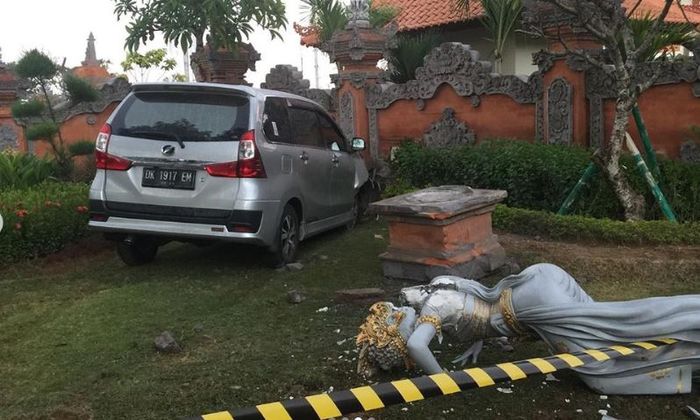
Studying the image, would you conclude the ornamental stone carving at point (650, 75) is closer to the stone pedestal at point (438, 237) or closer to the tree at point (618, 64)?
the tree at point (618, 64)

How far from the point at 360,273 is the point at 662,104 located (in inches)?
161

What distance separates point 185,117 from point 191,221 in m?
0.87

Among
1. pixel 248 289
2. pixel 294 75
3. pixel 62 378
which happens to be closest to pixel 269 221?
pixel 248 289

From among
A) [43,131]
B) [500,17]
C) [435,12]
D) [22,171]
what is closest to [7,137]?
[43,131]

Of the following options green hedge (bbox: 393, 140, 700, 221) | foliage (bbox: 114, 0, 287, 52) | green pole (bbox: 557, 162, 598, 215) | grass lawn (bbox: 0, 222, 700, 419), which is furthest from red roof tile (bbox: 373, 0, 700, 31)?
grass lawn (bbox: 0, 222, 700, 419)

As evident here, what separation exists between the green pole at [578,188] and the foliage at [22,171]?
242 inches

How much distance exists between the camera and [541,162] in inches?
299

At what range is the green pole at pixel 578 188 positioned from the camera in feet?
23.5

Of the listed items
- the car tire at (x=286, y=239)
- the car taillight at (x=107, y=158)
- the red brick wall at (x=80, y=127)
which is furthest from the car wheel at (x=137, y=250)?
the red brick wall at (x=80, y=127)

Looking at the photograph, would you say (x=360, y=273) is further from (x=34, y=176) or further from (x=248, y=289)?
(x=34, y=176)

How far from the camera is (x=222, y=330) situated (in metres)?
4.55

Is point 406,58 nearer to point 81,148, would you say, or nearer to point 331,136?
point 331,136

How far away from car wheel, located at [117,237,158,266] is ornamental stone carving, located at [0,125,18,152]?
23.6 ft

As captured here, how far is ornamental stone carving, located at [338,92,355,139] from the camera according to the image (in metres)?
10.5
